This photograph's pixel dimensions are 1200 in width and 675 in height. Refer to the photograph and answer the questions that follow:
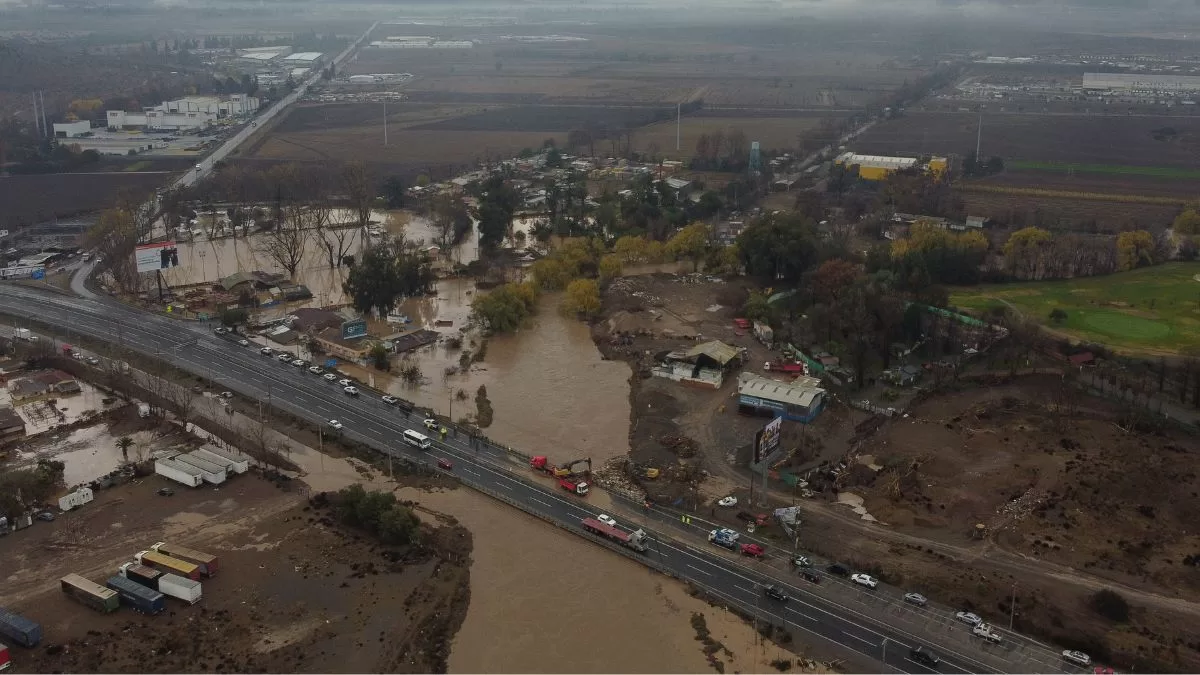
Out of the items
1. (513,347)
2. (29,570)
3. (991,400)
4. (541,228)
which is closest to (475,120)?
(541,228)

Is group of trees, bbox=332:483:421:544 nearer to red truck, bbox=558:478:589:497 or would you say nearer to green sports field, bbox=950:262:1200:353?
red truck, bbox=558:478:589:497

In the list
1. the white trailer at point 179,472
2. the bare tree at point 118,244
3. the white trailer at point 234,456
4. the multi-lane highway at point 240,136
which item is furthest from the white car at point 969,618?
the multi-lane highway at point 240,136

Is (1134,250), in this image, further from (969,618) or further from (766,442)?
(969,618)

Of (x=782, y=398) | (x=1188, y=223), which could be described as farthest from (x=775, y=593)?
(x=1188, y=223)

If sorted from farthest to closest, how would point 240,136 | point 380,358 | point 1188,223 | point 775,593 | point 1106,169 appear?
point 240,136 < point 1106,169 < point 1188,223 < point 380,358 < point 775,593

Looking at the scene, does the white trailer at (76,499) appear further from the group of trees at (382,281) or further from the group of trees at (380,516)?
the group of trees at (382,281)

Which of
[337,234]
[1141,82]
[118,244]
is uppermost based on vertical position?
[1141,82]

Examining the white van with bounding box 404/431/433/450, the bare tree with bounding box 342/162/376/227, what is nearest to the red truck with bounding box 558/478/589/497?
the white van with bounding box 404/431/433/450
